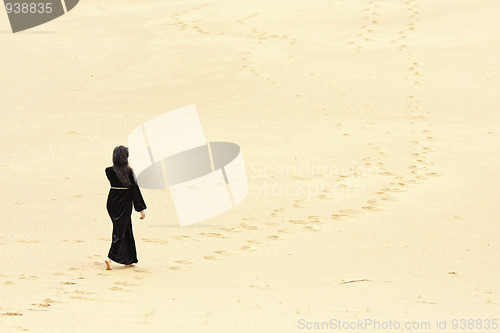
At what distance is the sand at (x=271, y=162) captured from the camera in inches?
251

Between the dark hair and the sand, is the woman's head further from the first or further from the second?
the sand

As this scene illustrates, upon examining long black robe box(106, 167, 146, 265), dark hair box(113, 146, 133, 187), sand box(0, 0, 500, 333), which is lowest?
sand box(0, 0, 500, 333)

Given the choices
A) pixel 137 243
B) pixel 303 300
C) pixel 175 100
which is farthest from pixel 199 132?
pixel 303 300

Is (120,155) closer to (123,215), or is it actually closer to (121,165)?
(121,165)

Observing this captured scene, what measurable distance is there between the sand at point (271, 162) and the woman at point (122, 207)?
0.34 m

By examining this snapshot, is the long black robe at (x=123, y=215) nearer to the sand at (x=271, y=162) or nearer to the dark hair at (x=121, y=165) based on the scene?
the dark hair at (x=121, y=165)

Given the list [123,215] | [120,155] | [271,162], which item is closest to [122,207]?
[123,215]

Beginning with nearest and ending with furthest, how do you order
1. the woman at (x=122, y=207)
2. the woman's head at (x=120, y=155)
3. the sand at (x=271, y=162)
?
1. the sand at (x=271, y=162)
2. the woman's head at (x=120, y=155)
3. the woman at (x=122, y=207)

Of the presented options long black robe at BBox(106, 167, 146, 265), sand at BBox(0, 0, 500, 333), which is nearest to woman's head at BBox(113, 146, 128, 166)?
long black robe at BBox(106, 167, 146, 265)

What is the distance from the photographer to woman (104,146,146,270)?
7.33 metres

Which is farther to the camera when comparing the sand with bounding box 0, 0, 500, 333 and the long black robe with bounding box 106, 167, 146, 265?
the long black robe with bounding box 106, 167, 146, 265

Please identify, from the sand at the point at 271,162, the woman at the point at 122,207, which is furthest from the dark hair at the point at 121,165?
the sand at the point at 271,162

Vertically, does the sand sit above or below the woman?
below

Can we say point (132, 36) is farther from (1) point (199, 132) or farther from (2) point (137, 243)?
(2) point (137, 243)
